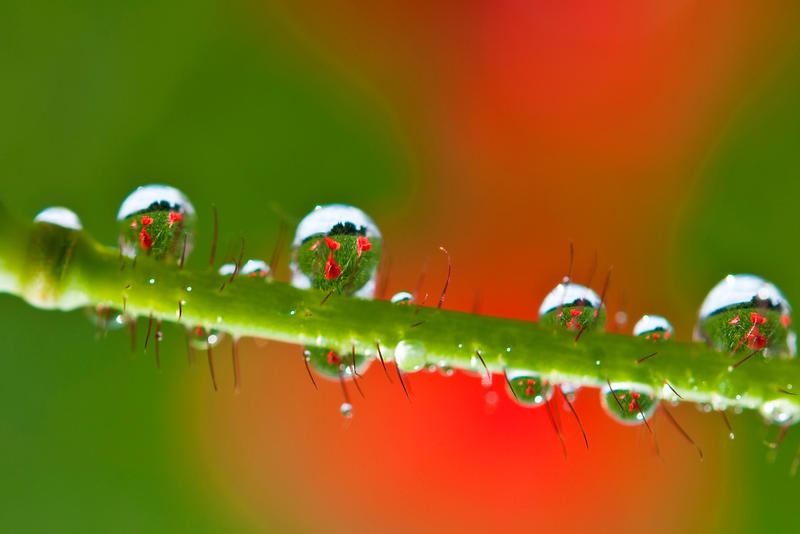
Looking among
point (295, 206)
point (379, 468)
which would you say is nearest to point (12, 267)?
point (295, 206)

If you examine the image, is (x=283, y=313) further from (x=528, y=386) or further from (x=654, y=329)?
(x=654, y=329)

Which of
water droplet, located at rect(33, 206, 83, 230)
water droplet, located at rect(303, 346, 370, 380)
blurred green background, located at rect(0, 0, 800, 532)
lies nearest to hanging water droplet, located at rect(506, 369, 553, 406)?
water droplet, located at rect(303, 346, 370, 380)

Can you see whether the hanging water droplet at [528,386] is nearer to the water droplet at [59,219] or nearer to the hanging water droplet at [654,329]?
the hanging water droplet at [654,329]

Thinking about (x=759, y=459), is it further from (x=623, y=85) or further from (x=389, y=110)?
(x=389, y=110)

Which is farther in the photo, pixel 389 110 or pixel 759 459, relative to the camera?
pixel 389 110

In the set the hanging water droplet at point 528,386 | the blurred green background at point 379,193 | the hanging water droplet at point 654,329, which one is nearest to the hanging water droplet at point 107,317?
the hanging water droplet at point 528,386

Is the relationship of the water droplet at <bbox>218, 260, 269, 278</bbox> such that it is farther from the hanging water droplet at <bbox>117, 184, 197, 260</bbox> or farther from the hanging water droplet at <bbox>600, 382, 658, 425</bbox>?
the hanging water droplet at <bbox>600, 382, 658, 425</bbox>
